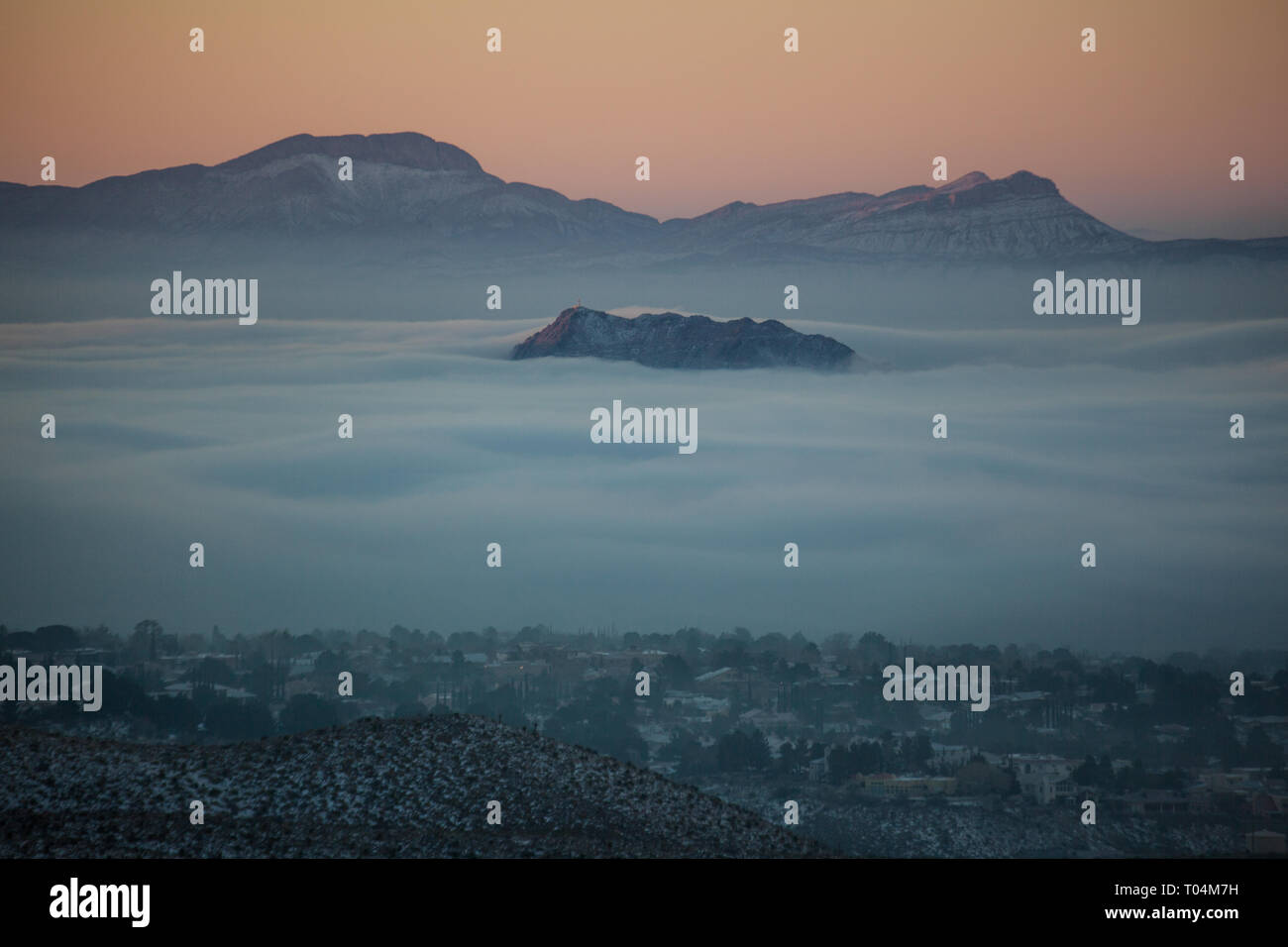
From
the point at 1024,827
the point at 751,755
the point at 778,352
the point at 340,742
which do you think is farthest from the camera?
the point at 778,352

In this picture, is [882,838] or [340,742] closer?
[340,742]

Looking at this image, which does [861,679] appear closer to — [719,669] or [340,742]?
[719,669]

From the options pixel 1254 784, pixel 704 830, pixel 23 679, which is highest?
pixel 704 830

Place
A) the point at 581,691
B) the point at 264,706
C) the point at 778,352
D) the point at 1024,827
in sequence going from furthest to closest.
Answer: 1. the point at 778,352
2. the point at 581,691
3. the point at 264,706
4. the point at 1024,827

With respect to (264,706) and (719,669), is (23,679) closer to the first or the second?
(264,706)

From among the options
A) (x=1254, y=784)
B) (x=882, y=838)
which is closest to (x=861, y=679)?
(x=1254, y=784)

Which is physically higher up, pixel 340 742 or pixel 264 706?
pixel 340 742

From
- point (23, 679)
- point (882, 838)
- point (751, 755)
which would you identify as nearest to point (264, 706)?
point (23, 679)
